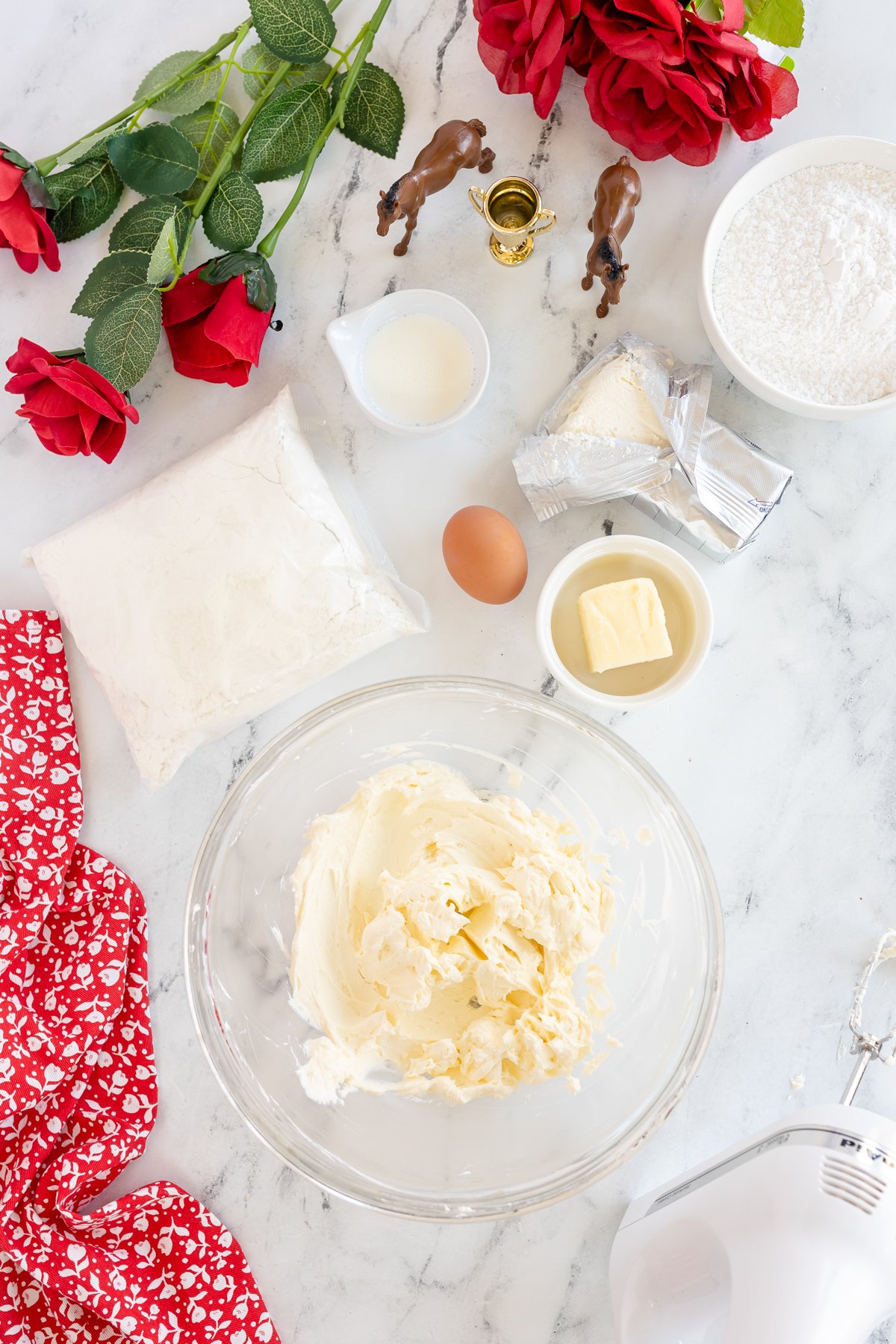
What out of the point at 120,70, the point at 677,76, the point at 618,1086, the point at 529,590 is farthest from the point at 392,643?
the point at 120,70

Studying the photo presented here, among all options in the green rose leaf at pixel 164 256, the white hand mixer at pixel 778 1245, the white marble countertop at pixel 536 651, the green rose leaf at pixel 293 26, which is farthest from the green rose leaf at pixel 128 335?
the white hand mixer at pixel 778 1245

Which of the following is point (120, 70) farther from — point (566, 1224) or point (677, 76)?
point (566, 1224)

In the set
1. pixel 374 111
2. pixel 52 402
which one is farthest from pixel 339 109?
pixel 52 402

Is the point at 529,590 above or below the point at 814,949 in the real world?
above

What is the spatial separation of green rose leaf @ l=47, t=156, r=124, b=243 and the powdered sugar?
82cm

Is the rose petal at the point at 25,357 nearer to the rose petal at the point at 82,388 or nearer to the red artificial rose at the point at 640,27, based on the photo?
the rose petal at the point at 82,388

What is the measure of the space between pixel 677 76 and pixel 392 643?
75 cm

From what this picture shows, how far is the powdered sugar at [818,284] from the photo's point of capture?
1157 mm

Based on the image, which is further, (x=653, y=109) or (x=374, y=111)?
(x=374, y=111)

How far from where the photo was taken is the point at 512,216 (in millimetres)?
1247

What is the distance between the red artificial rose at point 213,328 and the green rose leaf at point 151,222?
58mm

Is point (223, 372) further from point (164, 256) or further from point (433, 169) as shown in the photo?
point (433, 169)

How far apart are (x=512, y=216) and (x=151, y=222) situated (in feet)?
1.54

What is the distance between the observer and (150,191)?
48.0 inches
